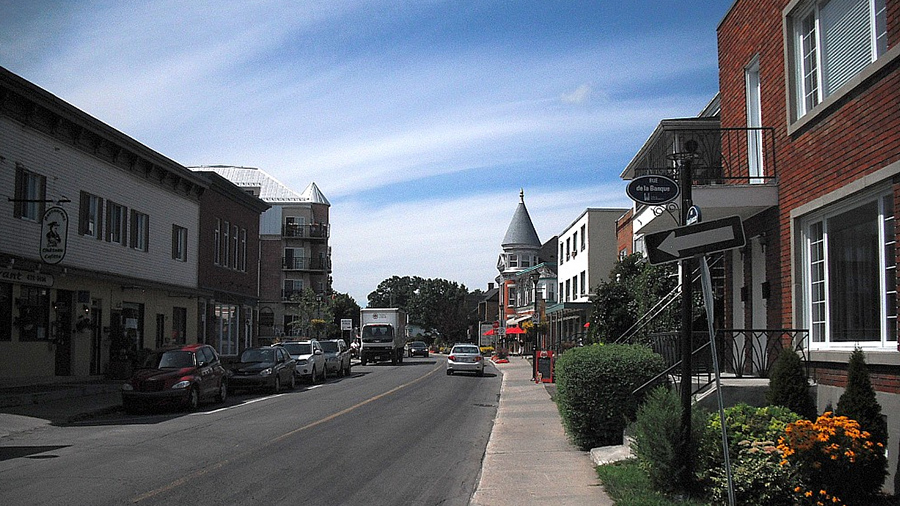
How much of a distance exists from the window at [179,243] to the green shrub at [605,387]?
24471 mm

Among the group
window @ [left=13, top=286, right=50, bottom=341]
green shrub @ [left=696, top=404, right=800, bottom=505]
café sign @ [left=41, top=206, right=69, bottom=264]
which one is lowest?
green shrub @ [left=696, top=404, right=800, bottom=505]

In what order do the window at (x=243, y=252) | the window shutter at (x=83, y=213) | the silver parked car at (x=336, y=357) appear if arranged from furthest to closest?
the window at (x=243, y=252) → the silver parked car at (x=336, y=357) → the window shutter at (x=83, y=213)

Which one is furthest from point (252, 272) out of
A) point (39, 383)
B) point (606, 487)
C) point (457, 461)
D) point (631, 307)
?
point (606, 487)

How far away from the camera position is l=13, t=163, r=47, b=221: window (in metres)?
22.5

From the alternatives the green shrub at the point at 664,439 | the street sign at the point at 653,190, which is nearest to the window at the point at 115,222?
the street sign at the point at 653,190

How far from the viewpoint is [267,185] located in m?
74.1

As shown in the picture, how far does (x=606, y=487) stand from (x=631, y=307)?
15081 millimetres

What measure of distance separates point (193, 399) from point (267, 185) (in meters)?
56.2

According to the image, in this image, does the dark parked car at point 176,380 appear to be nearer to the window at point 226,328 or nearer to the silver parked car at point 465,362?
the window at point 226,328

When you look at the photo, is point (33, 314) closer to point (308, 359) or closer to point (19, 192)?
point (19, 192)

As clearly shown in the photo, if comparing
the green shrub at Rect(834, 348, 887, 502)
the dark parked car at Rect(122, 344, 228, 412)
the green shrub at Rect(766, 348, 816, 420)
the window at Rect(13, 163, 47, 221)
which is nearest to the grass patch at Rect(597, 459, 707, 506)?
the green shrub at Rect(834, 348, 887, 502)

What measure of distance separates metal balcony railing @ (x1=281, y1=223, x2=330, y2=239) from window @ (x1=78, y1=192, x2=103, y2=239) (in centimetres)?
4613

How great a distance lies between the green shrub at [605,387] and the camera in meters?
12.0

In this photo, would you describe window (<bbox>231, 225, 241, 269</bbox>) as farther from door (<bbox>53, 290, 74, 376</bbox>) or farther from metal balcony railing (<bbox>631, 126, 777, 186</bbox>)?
metal balcony railing (<bbox>631, 126, 777, 186</bbox>)
